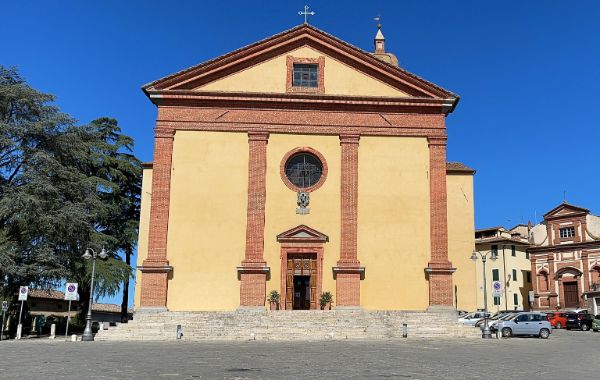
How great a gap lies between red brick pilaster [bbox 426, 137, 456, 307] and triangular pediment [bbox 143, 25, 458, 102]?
2.86 meters

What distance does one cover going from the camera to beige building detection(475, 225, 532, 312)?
169ft

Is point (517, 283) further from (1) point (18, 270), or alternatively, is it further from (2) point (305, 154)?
(1) point (18, 270)

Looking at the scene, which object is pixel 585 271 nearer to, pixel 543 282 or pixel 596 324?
pixel 543 282

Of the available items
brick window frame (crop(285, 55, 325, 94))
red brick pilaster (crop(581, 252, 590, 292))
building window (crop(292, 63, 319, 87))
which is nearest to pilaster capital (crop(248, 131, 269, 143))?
brick window frame (crop(285, 55, 325, 94))

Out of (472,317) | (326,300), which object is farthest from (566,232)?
(326,300)

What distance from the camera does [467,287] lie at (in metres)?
27.9

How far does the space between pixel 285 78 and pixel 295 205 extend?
21.3 ft

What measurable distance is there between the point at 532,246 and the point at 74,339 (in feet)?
138

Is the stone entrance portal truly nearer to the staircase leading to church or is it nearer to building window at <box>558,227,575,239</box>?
the staircase leading to church

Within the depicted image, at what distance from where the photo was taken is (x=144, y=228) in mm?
27062

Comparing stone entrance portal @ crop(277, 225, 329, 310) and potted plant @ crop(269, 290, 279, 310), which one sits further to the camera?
stone entrance portal @ crop(277, 225, 329, 310)

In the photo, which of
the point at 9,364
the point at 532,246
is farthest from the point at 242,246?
the point at 532,246

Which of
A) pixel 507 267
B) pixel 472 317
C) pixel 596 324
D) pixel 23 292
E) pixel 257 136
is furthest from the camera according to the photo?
pixel 507 267

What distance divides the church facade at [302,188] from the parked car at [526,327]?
213 centimetres
